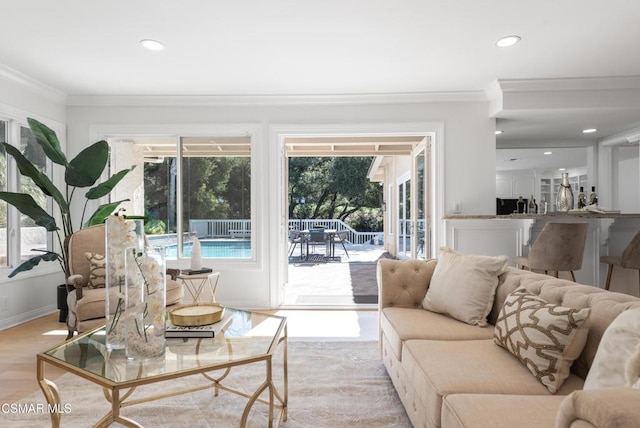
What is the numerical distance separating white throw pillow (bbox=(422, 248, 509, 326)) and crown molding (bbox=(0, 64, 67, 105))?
423cm

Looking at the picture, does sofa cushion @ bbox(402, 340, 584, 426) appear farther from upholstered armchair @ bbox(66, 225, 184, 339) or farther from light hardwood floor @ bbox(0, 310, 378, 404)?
upholstered armchair @ bbox(66, 225, 184, 339)

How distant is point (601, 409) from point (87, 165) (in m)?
3.90

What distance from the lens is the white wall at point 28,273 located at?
11.9 ft

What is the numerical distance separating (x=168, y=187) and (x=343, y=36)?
274 cm

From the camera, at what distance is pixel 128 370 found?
1441 mm

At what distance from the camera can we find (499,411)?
121cm

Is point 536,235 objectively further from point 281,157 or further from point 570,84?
point 281,157

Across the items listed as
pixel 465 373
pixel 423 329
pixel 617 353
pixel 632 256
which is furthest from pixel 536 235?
pixel 617 353

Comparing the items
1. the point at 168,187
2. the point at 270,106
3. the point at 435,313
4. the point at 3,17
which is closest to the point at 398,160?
the point at 270,106

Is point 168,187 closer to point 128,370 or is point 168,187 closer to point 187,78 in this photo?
point 187,78

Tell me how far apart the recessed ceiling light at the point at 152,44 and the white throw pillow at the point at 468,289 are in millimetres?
2748

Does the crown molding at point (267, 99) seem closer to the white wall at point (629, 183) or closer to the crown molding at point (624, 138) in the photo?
the crown molding at point (624, 138)

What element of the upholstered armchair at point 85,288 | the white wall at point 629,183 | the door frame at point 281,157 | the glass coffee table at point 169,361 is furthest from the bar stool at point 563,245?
the white wall at point 629,183

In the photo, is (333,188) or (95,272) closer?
(95,272)
